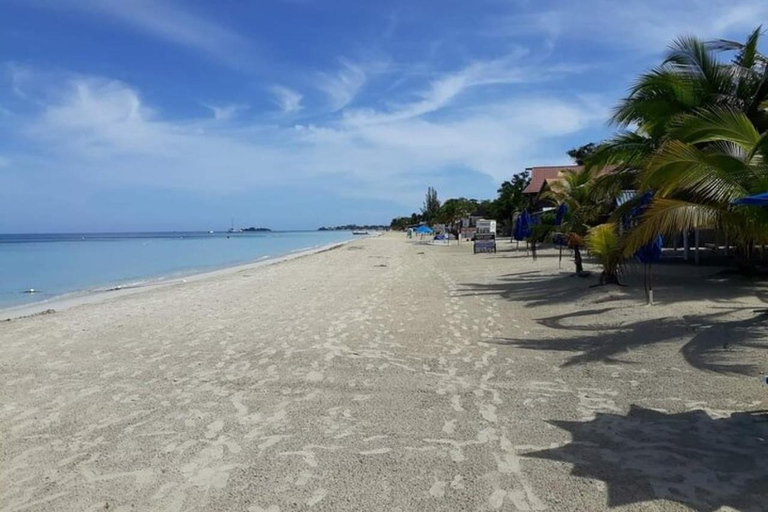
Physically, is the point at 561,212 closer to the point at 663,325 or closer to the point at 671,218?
the point at 663,325

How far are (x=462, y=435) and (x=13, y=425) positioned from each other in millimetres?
3397

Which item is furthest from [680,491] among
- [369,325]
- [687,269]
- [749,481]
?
[687,269]

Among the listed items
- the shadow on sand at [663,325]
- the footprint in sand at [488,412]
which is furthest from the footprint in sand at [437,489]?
the shadow on sand at [663,325]

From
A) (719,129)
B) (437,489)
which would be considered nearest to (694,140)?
(719,129)

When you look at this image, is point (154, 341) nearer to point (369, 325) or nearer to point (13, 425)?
point (369, 325)

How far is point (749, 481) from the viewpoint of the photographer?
3346 millimetres

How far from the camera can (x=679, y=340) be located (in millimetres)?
7004

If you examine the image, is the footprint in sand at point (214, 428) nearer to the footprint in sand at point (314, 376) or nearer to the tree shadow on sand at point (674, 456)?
the footprint in sand at point (314, 376)

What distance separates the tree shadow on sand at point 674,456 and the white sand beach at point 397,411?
0.05 ft

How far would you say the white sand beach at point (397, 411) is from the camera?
341 cm

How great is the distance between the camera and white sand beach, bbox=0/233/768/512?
3408mm

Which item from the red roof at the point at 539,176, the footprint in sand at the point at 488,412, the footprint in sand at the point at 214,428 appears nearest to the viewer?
the footprint in sand at the point at 214,428

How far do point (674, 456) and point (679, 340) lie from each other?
364 centimetres

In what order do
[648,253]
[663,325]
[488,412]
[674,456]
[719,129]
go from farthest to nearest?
[648,253] → [719,129] → [663,325] → [488,412] → [674,456]
